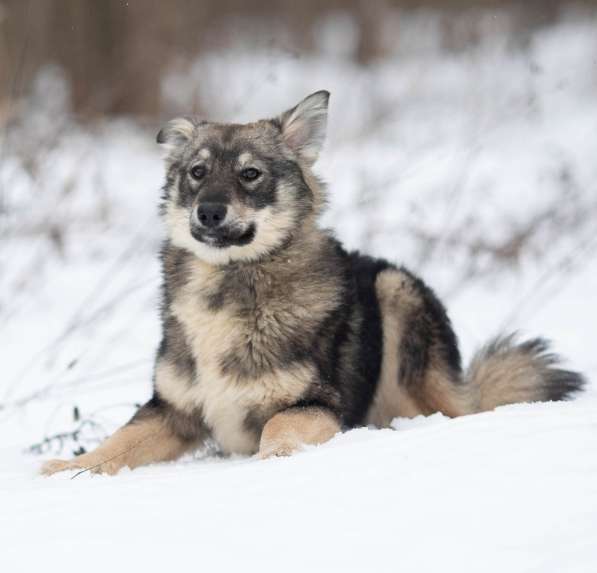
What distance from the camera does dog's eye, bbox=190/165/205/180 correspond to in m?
4.90

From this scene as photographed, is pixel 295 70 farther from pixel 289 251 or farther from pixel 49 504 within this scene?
pixel 49 504

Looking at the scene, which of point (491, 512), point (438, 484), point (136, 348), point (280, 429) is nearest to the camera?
point (491, 512)

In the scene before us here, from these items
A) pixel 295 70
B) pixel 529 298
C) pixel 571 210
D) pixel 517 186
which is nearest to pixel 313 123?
pixel 529 298

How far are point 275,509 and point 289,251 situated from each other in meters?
2.01

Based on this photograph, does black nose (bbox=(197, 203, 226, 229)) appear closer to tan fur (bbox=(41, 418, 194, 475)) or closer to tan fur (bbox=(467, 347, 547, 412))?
tan fur (bbox=(41, 418, 194, 475))

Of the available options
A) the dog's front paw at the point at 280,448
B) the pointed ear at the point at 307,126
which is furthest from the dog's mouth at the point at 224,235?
the dog's front paw at the point at 280,448

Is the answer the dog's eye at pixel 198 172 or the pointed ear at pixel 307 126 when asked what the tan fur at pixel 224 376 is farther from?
the pointed ear at pixel 307 126

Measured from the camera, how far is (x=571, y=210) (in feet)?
29.3

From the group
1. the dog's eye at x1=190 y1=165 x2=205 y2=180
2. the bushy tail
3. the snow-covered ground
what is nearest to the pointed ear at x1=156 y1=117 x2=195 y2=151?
the dog's eye at x1=190 y1=165 x2=205 y2=180

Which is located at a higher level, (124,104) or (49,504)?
(49,504)

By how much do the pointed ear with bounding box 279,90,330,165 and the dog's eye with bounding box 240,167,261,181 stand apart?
409mm

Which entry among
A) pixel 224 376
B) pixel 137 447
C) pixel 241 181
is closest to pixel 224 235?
pixel 241 181

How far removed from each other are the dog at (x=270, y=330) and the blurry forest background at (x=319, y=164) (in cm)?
72

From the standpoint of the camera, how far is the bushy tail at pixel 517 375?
17.3 ft
